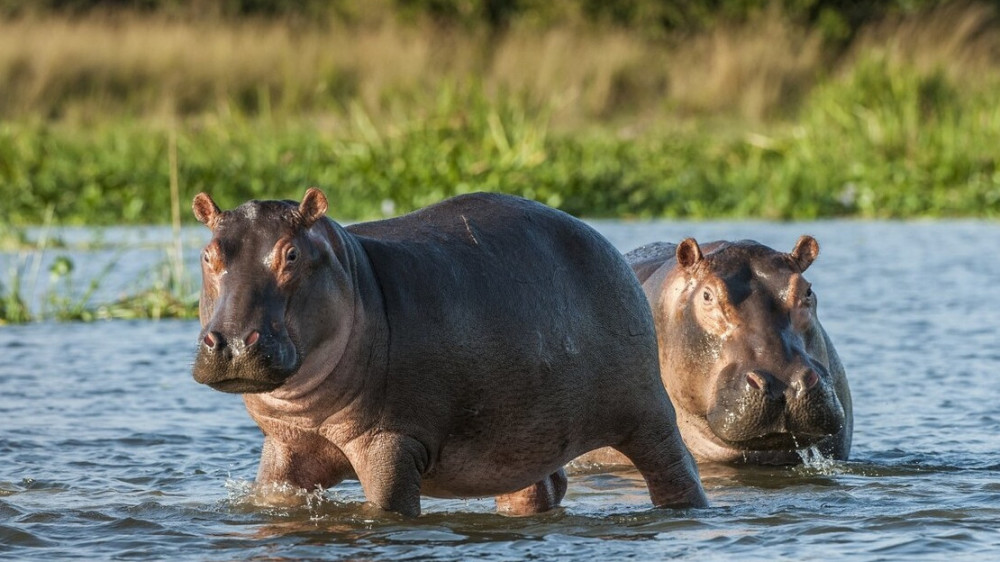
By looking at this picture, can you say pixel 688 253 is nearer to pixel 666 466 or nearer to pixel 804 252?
pixel 804 252

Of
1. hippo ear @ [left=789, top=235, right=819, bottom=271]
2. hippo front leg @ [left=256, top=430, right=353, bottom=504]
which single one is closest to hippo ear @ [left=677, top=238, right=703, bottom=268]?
hippo ear @ [left=789, top=235, right=819, bottom=271]

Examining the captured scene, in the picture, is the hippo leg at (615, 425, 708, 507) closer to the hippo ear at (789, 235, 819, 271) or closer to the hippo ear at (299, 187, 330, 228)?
the hippo ear at (789, 235, 819, 271)

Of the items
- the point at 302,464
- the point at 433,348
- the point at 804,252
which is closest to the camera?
the point at 433,348

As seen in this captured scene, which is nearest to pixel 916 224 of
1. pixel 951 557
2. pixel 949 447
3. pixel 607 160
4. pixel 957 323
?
pixel 607 160

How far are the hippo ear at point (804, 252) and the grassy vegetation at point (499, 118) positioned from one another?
4.38 m

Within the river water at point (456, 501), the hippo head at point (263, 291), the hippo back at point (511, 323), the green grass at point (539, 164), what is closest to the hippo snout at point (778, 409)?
the river water at point (456, 501)

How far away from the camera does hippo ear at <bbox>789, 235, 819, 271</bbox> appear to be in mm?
5348

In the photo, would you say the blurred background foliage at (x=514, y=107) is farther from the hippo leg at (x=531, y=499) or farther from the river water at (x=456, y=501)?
the hippo leg at (x=531, y=499)

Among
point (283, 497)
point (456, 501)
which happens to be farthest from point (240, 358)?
point (456, 501)

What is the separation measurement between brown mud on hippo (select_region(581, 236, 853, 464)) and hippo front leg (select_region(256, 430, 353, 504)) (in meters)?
1.32

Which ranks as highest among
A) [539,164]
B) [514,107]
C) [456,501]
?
[514,107]

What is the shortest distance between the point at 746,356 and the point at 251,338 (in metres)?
1.97

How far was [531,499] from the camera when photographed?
4.88 meters

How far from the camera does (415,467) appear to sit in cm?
413
